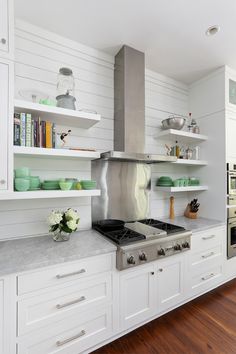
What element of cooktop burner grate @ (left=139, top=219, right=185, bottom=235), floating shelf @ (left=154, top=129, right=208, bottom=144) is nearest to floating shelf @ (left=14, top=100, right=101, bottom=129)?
floating shelf @ (left=154, top=129, right=208, bottom=144)

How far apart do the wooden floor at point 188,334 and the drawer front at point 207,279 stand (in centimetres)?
17

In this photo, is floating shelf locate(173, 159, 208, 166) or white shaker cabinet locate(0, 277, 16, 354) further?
floating shelf locate(173, 159, 208, 166)

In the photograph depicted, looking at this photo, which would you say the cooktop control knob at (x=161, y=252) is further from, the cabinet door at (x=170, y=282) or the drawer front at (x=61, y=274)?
the drawer front at (x=61, y=274)

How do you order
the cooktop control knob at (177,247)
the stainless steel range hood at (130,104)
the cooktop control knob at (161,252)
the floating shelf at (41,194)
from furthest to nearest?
the stainless steel range hood at (130,104) < the cooktop control knob at (177,247) < the cooktop control knob at (161,252) < the floating shelf at (41,194)

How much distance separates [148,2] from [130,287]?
2460 millimetres

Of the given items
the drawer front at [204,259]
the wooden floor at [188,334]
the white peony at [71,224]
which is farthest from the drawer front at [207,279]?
the white peony at [71,224]

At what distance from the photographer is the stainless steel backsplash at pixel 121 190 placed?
2115 mm

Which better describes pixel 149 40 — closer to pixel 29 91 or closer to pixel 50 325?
pixel 29 91

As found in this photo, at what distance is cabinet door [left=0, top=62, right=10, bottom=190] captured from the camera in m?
1.32

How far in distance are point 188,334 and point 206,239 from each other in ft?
3.13

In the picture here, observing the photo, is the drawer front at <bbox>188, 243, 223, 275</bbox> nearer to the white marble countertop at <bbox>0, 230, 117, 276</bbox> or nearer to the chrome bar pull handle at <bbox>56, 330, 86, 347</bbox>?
the white marble countertop at <bbox>0, 230, 117, 276</bbox>

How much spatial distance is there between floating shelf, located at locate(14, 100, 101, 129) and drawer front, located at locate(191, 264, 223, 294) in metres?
2.08

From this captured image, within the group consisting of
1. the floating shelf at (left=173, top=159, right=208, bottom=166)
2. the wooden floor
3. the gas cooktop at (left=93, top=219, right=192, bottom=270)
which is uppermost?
the floating shelf at (left=173, top=159, right=208, bottom=166)

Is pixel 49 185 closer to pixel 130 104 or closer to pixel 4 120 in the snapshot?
pixel 4 120
